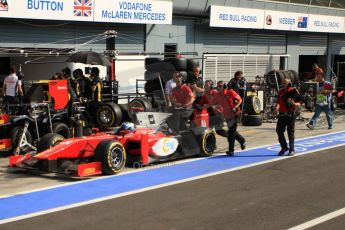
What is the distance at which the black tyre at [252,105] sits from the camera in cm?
1733

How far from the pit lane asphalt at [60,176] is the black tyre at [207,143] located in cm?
Result: 61

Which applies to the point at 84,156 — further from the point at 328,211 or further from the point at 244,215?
the point at 328,211

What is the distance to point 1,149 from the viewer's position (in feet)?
38.3

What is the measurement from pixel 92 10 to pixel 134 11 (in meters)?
2.01

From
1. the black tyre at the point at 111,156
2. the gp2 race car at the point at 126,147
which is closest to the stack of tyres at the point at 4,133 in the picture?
the gp2 race car at the point at 126,147

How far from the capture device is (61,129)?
1214cm

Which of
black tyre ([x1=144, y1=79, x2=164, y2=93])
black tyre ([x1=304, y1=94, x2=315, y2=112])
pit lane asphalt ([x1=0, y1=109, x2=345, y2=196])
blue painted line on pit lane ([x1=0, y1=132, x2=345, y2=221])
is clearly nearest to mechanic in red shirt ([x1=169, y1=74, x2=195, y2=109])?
blue painted line on pit lane ([x1=0, y1=132, x2=345, y2=221])

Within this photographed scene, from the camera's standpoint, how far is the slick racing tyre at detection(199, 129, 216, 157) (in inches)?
452

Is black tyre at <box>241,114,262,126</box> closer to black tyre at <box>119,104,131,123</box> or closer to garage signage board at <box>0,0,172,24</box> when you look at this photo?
black tyre at <box>119,104,131,123</box>

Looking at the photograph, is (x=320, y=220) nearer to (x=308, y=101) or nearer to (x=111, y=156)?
(x=111, y=156)

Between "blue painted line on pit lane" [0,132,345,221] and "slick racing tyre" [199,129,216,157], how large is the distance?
0.20m

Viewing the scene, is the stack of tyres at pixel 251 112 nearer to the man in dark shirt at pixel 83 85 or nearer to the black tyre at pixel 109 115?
the black tyre at pixel 109 115

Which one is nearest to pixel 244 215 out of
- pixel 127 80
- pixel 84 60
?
pixel 84 60

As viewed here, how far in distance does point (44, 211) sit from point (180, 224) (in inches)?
77.1
